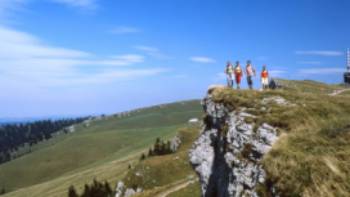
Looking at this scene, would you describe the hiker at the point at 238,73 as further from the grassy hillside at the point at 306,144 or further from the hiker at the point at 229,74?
the grassy hillside at the point at 306,144

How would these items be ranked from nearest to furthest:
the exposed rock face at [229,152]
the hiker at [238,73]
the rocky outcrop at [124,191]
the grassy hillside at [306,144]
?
the grassy hillside at [306,144], the exposed rock face at [229,152], the hiker at [238,73], the rocky outcrop at [124,191]

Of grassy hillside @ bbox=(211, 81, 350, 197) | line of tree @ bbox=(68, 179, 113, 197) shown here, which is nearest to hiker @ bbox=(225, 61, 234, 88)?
grassy hillside @ bbox=(211, 81, 350, 197)

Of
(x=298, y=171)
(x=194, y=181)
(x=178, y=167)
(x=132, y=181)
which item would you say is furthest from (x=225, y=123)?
(x=132, y=181)

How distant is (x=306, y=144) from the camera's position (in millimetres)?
23844

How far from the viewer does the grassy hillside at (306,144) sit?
2080 centimetres

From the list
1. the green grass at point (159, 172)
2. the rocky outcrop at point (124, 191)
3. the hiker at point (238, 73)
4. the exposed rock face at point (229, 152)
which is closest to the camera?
the exposed rock face at point (229, 152)

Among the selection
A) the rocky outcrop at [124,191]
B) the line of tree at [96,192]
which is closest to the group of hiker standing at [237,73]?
the rocky outcrop at [124,191]

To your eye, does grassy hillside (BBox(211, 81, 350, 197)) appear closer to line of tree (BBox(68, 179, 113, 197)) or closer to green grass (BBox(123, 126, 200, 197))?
green grass (BBox(123, 126, 200, 197))

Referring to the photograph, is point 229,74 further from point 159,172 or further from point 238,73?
point 159,172

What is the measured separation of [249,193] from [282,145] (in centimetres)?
382

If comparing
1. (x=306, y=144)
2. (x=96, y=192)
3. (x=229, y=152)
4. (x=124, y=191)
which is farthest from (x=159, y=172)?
(x=306, y=144)

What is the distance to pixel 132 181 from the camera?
8200 cm

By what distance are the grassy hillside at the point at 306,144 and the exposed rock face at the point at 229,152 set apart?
1051 millimetres

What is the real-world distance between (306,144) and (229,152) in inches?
312
